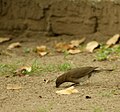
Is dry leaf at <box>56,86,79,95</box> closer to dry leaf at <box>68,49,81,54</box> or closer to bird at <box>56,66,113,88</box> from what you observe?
bird at <box>56,66,113,88</box>

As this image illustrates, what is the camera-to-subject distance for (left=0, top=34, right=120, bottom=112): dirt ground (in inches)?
209

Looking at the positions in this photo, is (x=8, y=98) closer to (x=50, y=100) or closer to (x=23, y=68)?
(x=50, y=100)

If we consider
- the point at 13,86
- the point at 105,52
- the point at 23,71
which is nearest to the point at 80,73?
the point at 13,86

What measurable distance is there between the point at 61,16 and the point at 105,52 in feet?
5.08

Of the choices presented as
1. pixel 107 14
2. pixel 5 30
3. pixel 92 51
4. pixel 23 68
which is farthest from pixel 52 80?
pixel 5 30

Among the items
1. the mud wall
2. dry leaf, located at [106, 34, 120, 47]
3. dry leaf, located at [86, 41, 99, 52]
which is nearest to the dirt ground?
dry leaf, located at [86, 41, 99, 52]

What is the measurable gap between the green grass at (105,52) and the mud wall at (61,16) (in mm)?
614

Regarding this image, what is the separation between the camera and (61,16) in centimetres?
932

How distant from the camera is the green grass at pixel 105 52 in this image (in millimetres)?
7687

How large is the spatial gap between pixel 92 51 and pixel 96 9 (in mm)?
937

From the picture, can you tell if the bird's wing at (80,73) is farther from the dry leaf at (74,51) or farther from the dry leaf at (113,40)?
the dry leaf at (113,40)

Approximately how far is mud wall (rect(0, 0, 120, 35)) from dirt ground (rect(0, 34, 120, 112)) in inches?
43.1

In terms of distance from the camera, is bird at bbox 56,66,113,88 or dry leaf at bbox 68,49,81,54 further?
dry leaf at bbox 68,49,81,54

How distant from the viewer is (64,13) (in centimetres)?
927
